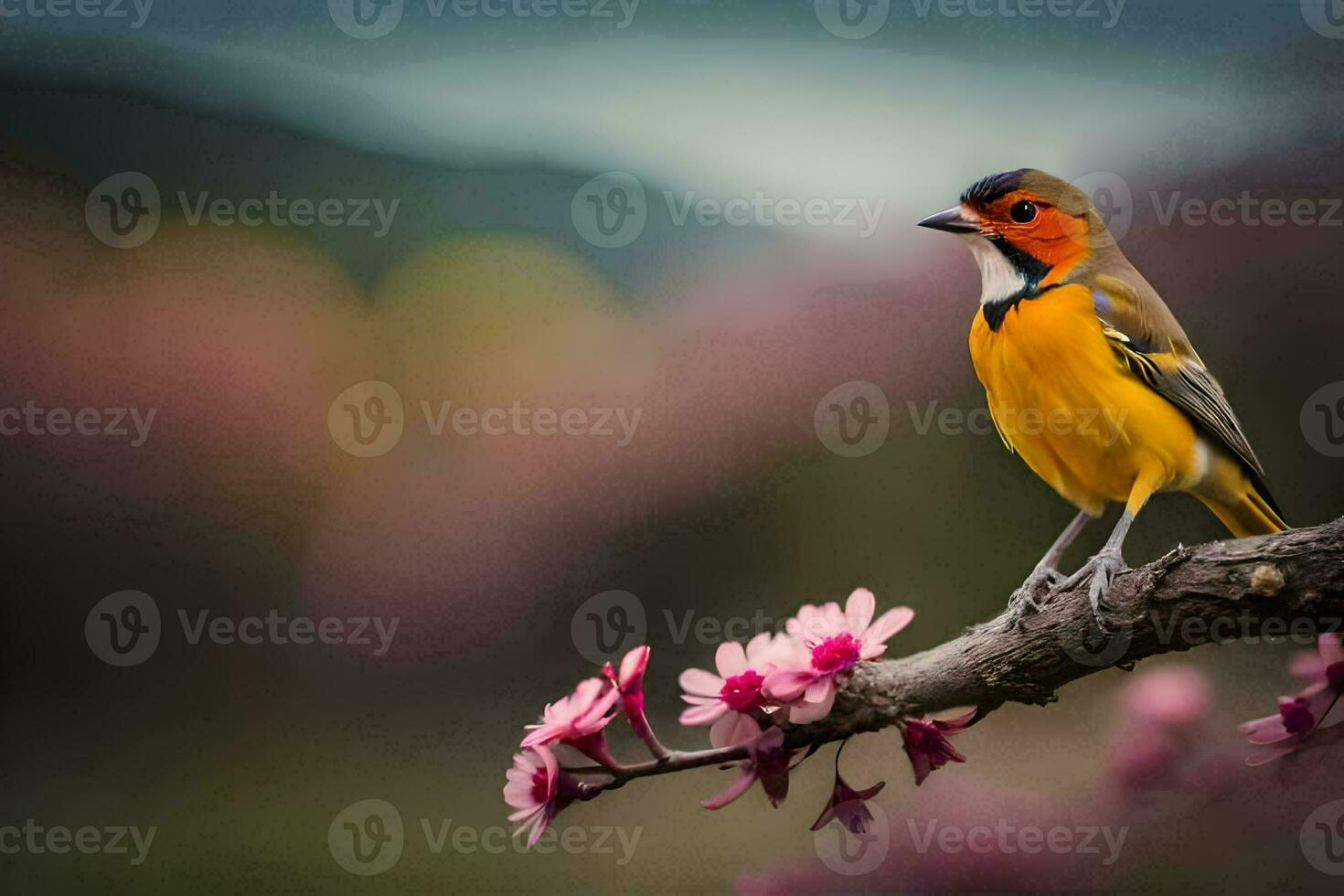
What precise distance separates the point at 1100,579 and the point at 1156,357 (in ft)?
0.80

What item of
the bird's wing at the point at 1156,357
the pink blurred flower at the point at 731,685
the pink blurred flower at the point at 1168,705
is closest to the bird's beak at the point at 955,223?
the bird's wing at the point at 1156,357

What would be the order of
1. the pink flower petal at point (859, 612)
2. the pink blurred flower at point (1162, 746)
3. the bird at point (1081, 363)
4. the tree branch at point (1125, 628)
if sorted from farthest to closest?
1. the pink blurred flower at point (1162, 746)
2. the bird at point (1081, 363)
3. the pink flower petal at point (859, 612)
4. the tree branch at point (1125, 628)

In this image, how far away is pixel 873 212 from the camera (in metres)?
1.70

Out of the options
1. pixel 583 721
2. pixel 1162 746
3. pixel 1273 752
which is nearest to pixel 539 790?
pixel 583 721

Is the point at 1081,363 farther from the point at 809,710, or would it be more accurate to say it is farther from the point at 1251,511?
the point at 809,710

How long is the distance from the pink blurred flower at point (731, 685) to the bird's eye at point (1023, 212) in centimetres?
→ 38

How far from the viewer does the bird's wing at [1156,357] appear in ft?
2.87

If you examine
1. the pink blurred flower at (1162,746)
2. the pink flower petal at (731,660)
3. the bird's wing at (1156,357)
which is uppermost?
the bird's wing at (1156,357)

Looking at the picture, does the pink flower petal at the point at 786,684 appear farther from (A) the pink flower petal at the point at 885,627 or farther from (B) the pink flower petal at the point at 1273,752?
(B) the pink flower petal at the point at 1273,752

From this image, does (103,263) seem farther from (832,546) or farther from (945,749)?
(945,749)

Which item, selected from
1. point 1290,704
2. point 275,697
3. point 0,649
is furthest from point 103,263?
point 1290,704

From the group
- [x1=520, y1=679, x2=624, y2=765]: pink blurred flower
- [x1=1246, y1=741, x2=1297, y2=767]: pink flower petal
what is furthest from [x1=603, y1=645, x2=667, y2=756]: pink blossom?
[x1=1246, y1=741, x2=1297, y2=767]: pink flower petal

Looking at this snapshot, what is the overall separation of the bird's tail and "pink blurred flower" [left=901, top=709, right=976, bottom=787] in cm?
32

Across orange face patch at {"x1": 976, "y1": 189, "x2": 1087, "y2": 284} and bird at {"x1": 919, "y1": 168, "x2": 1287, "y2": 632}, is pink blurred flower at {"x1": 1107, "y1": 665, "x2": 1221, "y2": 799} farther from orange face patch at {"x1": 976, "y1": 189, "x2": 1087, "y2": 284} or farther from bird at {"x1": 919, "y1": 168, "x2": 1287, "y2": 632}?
orange face patch at {"x1": 976, "y1": 189, "x2": 1087, "y2": 284}
